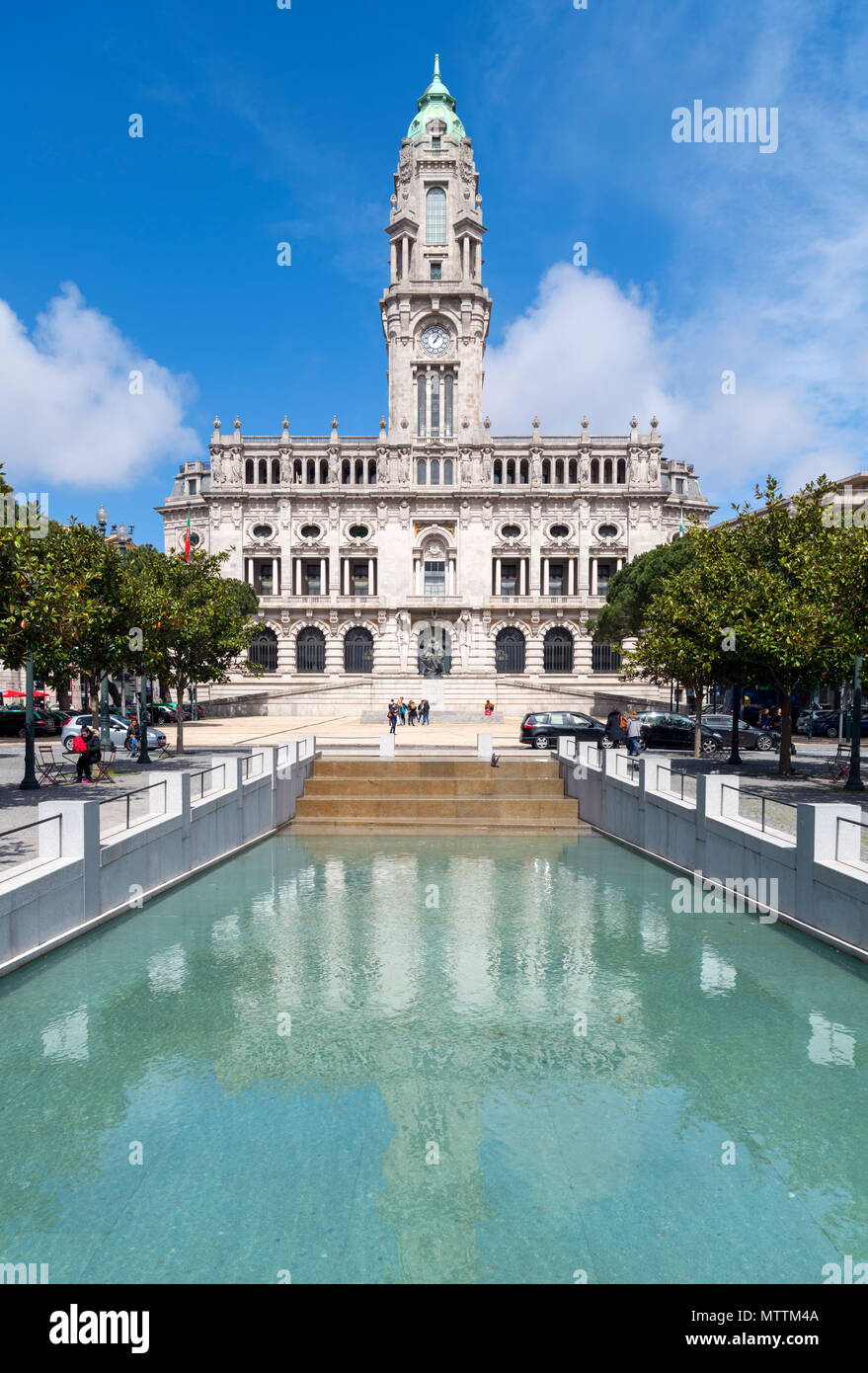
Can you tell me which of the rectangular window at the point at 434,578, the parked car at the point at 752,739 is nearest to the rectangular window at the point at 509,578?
the rectangular window at the point at 434,578

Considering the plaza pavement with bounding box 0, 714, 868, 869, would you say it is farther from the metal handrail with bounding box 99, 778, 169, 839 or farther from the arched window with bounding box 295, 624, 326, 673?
the arched window with bounding box 295, 624, 326, 673

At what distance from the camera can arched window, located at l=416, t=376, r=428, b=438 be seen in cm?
6881

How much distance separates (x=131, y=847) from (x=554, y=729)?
68.3ft

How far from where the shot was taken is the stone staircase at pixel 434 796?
75.4 ft

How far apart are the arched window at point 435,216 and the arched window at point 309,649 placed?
35309mm

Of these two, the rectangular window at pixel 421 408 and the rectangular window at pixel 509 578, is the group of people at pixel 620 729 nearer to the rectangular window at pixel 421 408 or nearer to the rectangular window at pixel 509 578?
the rectangular window at pixel 509 578

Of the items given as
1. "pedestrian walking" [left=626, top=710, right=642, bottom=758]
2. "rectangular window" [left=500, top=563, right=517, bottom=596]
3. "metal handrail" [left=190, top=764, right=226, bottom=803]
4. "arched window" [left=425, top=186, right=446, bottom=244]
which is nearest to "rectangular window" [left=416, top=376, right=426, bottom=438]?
"arched window" [left=425, top=186, right=446, bottom=244]

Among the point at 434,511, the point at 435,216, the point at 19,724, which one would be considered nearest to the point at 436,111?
the point at 435,216

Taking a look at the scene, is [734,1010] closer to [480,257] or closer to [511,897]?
[511,897]

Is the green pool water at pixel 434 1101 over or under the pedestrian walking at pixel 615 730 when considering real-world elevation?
under

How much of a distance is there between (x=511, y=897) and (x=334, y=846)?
243 inches

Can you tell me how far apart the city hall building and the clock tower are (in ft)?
0.40

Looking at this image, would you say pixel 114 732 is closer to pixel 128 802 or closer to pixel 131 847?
pixel 128 802
